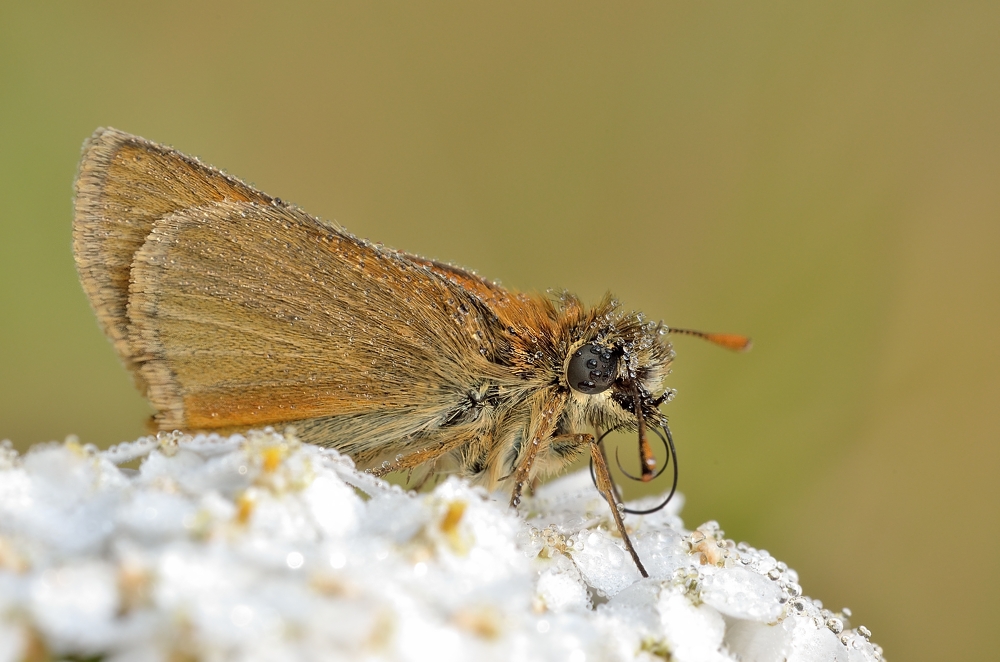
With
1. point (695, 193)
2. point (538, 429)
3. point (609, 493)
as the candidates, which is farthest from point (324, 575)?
point (695, 193)

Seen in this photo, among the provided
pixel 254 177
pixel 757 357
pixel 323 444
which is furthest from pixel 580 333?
pixel 254 177

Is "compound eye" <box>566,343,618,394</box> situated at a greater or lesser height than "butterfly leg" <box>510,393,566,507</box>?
greater

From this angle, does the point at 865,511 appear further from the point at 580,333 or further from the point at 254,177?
the point at 254,177

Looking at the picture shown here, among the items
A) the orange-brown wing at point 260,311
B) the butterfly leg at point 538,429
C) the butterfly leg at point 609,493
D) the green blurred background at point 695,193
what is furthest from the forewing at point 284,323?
the green blurred background at point 695,193

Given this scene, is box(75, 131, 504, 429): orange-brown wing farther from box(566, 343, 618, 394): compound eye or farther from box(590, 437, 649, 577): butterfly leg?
box(590, 437, 649, 577): butterfly leg

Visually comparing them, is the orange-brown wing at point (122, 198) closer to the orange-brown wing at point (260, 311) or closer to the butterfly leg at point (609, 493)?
the orange-brown wing at point (260, 311)

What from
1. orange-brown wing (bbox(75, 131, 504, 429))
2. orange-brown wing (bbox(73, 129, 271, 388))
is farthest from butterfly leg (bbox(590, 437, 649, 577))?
orange-brown wing (bbox(73, 129, 271, 388))
